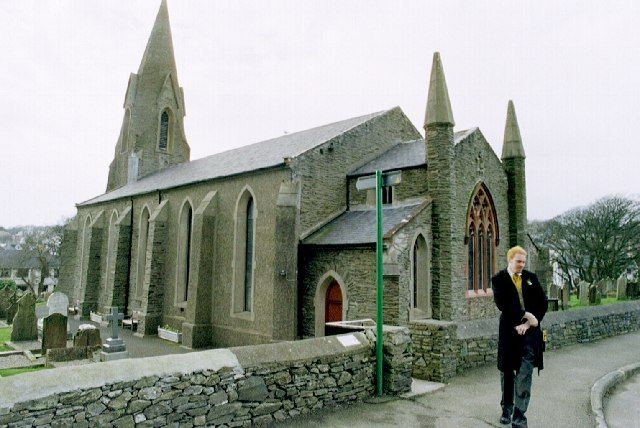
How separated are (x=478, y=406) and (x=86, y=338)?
46.1 ft

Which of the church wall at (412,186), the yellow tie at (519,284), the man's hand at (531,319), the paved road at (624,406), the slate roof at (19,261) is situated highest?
the church wall at (412,186)

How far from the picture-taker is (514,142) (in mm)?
19031

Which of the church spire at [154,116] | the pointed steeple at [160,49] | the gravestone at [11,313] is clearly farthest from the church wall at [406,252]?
the pointed steeple at [160,49]

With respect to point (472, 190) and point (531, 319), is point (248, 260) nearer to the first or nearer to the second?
point (472, 190)

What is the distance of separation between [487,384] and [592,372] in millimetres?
3348

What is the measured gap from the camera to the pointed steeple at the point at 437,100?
15.6 metres

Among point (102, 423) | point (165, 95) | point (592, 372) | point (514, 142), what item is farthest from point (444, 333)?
point (165, 95)

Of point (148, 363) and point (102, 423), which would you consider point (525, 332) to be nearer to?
point (148, 363)

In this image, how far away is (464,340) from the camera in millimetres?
10336

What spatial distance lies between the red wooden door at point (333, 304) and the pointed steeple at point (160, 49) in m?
25.8

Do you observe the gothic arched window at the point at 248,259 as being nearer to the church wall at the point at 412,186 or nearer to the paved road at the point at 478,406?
the church wall at the point at 412,186

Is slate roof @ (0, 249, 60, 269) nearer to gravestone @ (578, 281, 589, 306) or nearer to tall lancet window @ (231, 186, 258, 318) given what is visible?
tall lancet window @ (231, 186, 258, 318)

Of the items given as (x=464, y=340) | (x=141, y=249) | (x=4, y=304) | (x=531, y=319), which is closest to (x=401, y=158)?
(x=464, y=340)

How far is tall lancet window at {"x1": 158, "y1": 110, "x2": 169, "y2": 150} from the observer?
33250 millimetres
